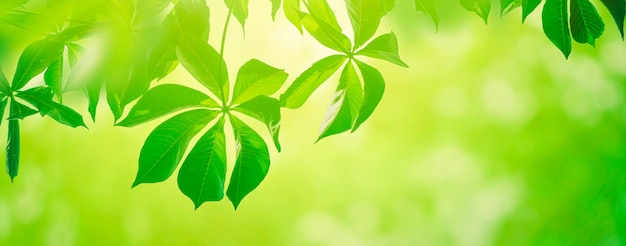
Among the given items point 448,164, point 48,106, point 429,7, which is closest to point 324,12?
point 429,7

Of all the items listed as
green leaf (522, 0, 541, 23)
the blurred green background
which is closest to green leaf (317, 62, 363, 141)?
green leaf (522, 0, 541, 23)

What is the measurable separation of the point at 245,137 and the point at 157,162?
0.04 m

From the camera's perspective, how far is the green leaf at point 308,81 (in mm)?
331

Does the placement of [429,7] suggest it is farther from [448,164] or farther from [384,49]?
[448,164]

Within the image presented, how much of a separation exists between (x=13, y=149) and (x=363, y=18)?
22 cm

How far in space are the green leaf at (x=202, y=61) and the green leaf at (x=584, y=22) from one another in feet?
0.66

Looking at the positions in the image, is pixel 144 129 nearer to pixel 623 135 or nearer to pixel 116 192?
pixel 116 192

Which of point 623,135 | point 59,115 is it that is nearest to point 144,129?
point 623,135

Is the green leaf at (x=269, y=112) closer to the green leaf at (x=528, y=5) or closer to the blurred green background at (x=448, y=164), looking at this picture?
the green leaf at (x=528, y=5)

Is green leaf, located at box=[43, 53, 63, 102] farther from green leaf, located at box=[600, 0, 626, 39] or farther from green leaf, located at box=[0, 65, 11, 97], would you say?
green leaf, located at box=[600, 0, 626, 39]

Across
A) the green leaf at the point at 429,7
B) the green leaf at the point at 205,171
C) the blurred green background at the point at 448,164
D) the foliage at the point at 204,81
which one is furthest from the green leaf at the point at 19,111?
the blurred green background at the point at 448,164

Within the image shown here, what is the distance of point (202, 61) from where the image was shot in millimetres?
307

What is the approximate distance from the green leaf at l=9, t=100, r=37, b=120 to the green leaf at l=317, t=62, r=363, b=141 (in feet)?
0.56

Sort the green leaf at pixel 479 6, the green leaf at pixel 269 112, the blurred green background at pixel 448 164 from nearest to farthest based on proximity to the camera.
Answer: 1. the green leaf at pixel 269 112
2. the green leaf at pixel 479 6
3. the blurred green background at pixel 448 164
